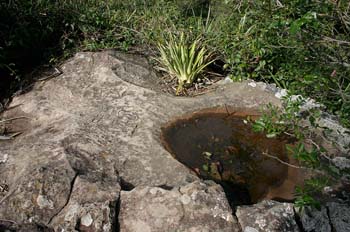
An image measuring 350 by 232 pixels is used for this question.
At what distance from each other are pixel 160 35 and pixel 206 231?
3.03 m

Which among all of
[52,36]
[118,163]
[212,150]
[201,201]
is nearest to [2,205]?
[118,163]

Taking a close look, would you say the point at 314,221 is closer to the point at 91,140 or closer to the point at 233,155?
the point at 233,155

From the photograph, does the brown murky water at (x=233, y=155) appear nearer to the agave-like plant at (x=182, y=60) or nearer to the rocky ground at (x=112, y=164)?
the rocky ground at (x=112, y=164)

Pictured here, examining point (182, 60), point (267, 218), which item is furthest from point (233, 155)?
point (182, 60)

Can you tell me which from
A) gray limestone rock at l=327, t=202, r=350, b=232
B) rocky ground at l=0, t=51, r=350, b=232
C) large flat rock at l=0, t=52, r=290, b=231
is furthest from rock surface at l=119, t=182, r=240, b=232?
gray limestone rock at l=327, t=202, r=350, b=232

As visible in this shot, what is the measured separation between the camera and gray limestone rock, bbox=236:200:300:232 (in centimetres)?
268

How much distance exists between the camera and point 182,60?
184 inches

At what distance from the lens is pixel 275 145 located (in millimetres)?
3803

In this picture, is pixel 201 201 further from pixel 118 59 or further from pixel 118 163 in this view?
pixel 118 59

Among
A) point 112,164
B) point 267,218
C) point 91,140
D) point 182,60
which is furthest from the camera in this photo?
point 182,60

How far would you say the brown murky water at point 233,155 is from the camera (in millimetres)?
3385

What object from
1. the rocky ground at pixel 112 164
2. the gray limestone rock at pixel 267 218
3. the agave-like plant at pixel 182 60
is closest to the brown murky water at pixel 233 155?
the rocky ground at pixel 112 164

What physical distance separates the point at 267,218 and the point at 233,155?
3.41ft

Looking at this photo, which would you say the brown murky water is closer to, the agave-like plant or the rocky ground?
the rocky ground
